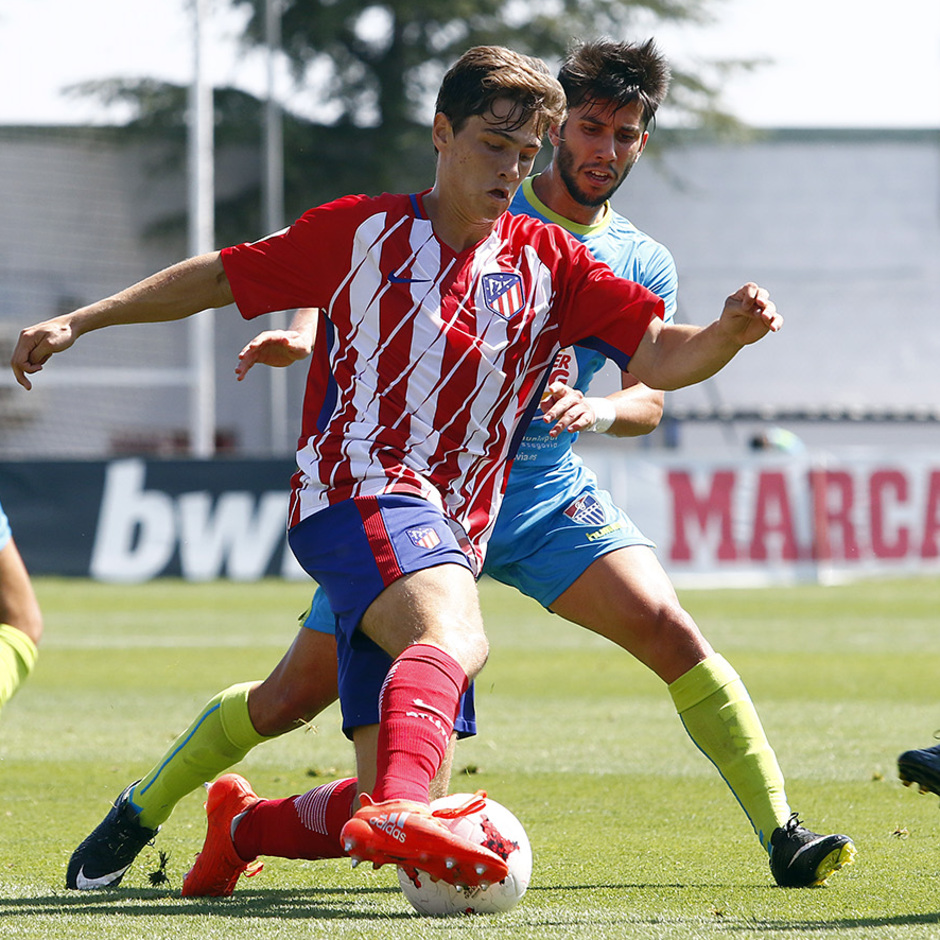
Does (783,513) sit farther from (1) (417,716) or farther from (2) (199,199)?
(1) (417,716)

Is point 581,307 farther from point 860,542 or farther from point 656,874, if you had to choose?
point 860,542

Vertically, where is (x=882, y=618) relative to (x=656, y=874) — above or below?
below

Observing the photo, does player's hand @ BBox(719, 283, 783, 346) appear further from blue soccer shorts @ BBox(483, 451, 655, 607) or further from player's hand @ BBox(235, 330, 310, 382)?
player's hand @ BBox(235, 330, 310, 382)

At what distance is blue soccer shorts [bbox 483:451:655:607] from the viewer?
446 cm

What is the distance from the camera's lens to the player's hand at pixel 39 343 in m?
3.74

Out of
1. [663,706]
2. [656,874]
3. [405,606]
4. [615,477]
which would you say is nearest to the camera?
[405,606]

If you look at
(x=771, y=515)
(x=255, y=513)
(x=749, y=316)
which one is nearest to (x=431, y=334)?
(x=749, y=316)

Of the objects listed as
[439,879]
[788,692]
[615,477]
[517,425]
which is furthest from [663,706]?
[615,477]

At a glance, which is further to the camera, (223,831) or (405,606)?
(223,831)

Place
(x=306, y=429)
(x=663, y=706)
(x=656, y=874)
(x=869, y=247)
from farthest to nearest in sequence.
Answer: (x=869, y=247) → (x=663, y=706) → (x=656, y=874) → (x=306, y=429)

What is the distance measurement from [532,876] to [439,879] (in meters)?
1.28

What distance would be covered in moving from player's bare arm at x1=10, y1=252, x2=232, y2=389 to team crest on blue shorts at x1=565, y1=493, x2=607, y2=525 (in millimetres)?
1257

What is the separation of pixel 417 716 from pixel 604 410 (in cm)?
130

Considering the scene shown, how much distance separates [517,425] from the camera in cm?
396
